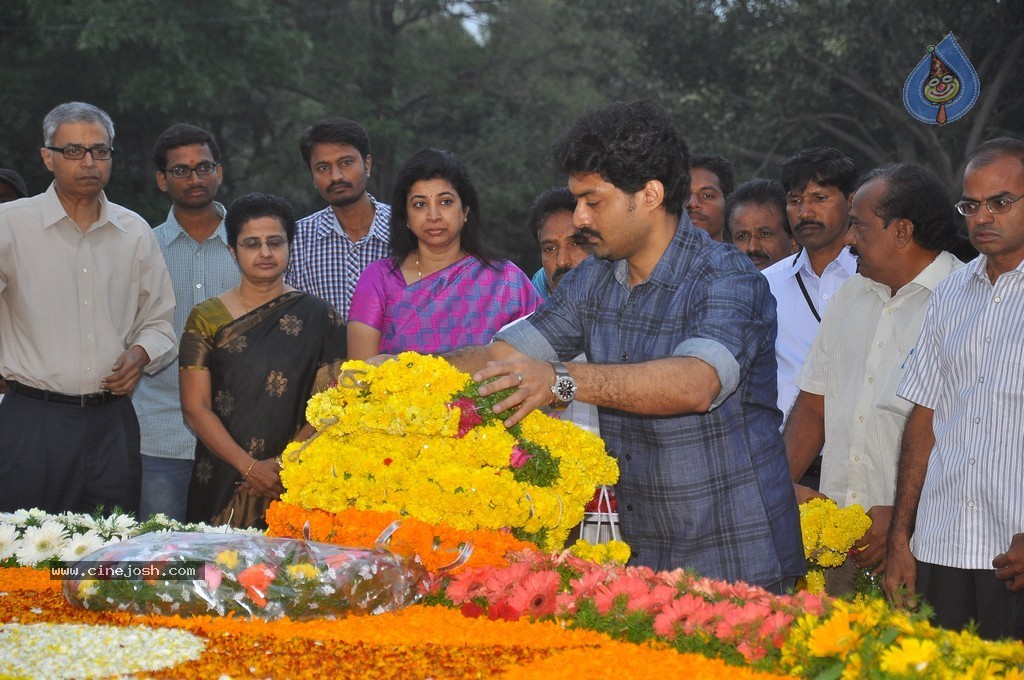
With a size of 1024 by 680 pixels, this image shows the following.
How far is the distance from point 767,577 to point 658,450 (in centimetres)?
50

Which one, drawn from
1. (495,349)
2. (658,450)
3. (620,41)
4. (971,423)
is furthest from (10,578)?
(620,41)

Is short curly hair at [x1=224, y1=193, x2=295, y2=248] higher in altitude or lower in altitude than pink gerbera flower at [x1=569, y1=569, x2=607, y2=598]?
higher

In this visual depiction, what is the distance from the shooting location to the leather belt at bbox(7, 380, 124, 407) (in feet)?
18.8

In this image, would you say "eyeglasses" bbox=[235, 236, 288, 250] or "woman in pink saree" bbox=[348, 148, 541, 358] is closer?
"woman in pink saree" bbox=[348, 148, 541, 358]

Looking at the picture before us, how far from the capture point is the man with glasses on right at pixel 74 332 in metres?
5.68

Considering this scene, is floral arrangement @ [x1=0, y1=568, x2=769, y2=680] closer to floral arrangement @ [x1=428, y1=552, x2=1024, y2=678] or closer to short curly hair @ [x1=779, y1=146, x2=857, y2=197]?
floral arrangement @ [x1=428, y1=552, x2=1024, y2=678]

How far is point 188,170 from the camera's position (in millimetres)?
6797

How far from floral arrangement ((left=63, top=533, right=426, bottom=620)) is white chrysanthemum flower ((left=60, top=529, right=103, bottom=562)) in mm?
807

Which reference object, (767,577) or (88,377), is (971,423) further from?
(88,377)

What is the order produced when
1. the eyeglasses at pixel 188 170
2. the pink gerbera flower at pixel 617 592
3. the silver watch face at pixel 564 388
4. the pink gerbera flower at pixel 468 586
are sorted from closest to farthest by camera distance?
the pink gerbera flower at pixel 617 592, the silver watch face at pixel 564 388, the pink gerbera flower at pixel 468 586, the eyeglasses at pixel 188 170

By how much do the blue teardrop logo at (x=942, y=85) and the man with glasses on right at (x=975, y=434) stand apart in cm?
224

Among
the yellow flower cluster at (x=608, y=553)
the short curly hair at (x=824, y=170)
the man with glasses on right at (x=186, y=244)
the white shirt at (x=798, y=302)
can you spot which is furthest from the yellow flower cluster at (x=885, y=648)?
the man with glasses on right at (x=186, y=244)

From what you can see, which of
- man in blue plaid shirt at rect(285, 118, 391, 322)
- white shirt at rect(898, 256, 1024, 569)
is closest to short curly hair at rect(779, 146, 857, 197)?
white shirt at rect(898, 256, 1024, 569)

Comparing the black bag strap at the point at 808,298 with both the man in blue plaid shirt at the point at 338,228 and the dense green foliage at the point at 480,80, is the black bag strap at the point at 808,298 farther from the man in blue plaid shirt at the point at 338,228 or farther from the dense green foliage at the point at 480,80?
the dense green foliage at the point at 480,80
